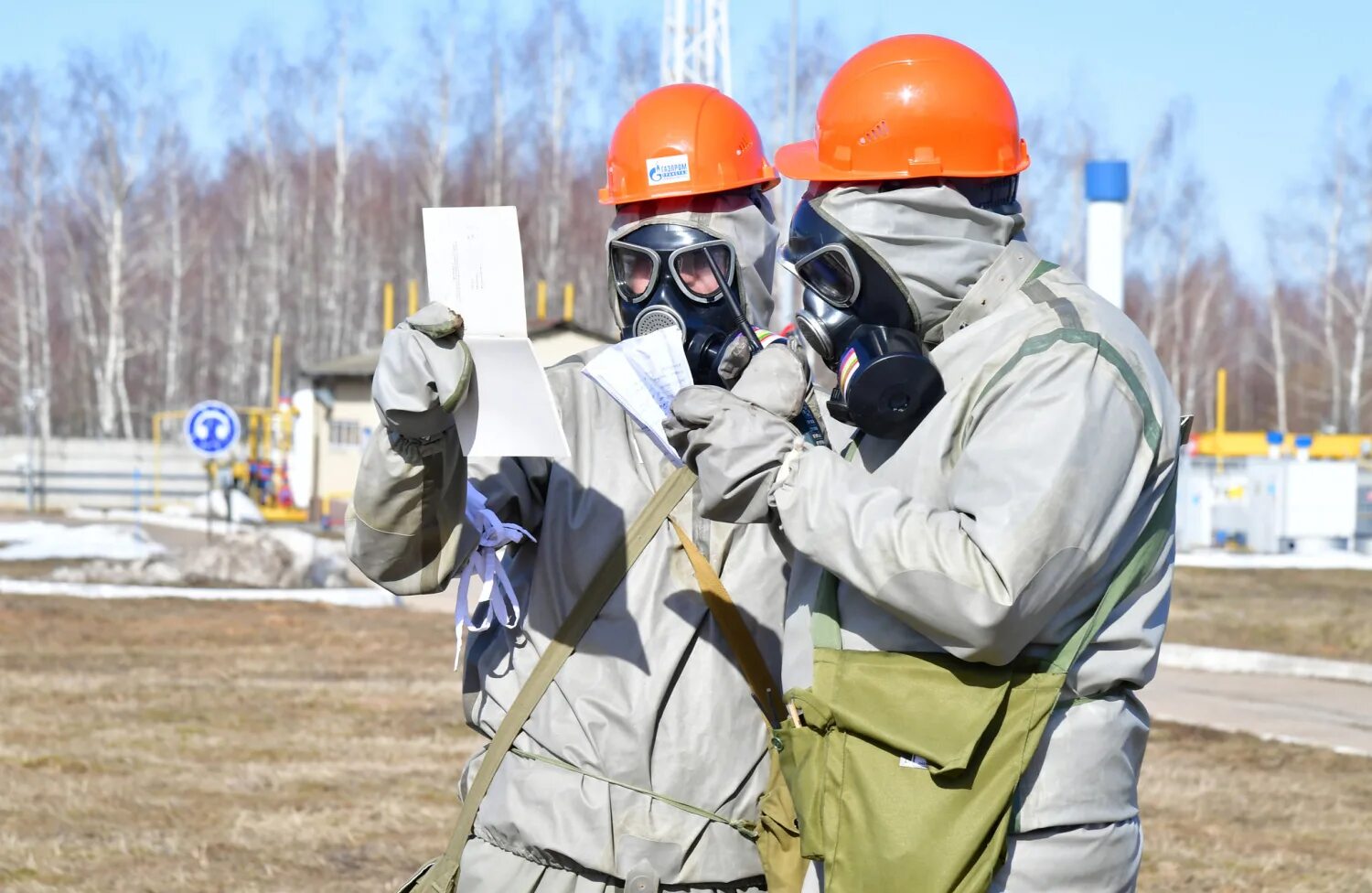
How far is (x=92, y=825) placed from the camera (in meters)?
7.64

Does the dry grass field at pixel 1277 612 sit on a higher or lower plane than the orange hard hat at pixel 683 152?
lower

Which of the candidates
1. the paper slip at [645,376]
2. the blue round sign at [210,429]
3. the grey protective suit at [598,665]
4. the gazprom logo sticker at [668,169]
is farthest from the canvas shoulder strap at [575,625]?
the blue round sign at [210,429]

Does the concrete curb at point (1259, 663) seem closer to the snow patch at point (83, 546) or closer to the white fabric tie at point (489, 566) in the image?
the white fabric tie at point (489, 566)

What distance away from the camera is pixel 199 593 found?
57.7 feet

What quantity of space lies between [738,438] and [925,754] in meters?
0.52

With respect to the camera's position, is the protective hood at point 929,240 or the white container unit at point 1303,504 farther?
the white container unit at point 1303,504

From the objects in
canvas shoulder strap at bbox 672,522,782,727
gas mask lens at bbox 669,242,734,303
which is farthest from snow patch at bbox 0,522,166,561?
canvas shoulder strap at bbox 672,522,782,727

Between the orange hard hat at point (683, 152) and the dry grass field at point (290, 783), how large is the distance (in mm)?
3922

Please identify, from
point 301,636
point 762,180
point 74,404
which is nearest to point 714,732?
point 762,180

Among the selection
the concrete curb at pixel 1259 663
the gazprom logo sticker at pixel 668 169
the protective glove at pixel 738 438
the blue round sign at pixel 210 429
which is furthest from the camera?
the blue round sign at pixel 210 429

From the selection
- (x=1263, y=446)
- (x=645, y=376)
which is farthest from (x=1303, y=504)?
(x=645, y=376)

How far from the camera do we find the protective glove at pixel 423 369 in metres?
2.69

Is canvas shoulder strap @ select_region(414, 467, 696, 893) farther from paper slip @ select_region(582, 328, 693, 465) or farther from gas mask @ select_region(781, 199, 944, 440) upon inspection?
→ gas mask @ select_region(781, 199, 944, 440)

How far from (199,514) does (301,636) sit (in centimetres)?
2172
